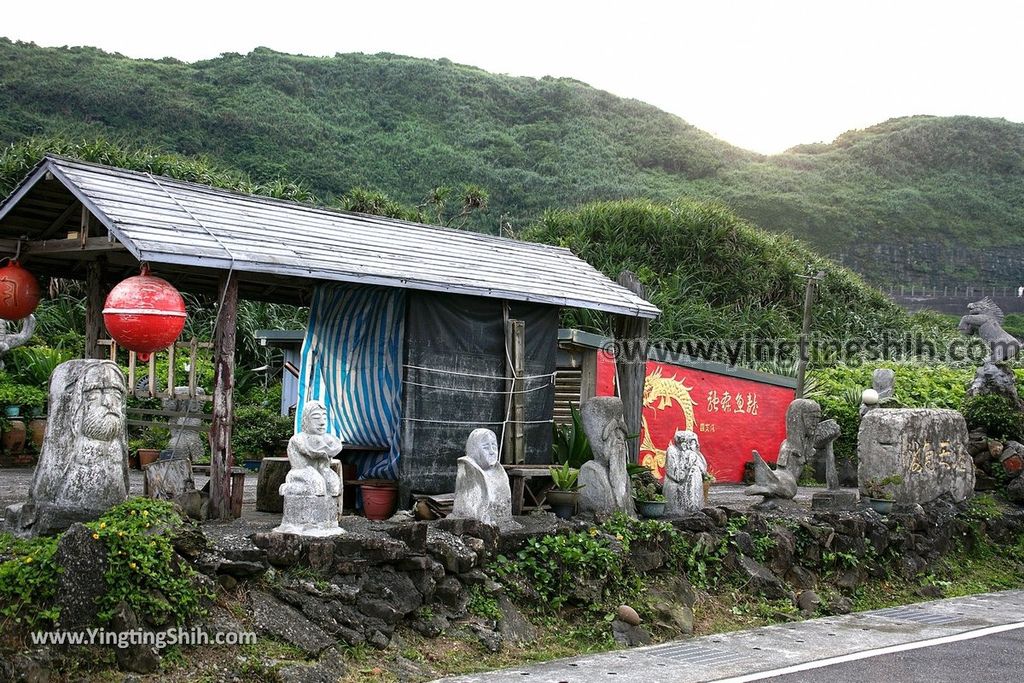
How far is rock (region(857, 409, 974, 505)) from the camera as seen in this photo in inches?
547

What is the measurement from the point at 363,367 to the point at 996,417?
36.6 ft

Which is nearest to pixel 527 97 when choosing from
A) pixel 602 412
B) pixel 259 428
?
pixel 259 428

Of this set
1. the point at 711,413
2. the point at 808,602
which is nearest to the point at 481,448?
the point at 808,602

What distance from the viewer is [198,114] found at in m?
45.9

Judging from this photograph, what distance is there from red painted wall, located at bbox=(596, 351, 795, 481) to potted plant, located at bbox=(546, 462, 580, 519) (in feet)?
17.3

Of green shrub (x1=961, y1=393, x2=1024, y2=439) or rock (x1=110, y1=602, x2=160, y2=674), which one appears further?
green shrub (x1=961, y1=393, x2=1024, y2=439)

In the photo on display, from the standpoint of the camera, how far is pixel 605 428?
453 inches

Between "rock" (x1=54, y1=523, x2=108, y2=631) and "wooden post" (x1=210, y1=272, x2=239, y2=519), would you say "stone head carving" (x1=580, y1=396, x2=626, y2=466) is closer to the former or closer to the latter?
"wooden post" (x1=210, y1=272, x2=239, y2=519)

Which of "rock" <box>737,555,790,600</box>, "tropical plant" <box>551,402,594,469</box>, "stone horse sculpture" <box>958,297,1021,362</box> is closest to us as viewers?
"rock" <box>737,555,790,600</box>

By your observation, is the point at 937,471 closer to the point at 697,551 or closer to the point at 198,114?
the point at 697,551

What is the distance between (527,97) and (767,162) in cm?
1617

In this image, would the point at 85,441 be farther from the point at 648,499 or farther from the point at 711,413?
the point at 711,413

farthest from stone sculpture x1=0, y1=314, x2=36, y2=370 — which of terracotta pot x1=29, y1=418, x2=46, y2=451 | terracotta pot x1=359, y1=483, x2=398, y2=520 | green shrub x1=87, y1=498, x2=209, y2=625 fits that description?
green shrub x1=87, y1=498, x2=209, y2=625

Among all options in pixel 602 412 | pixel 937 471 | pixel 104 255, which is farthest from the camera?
pixel 937 471
